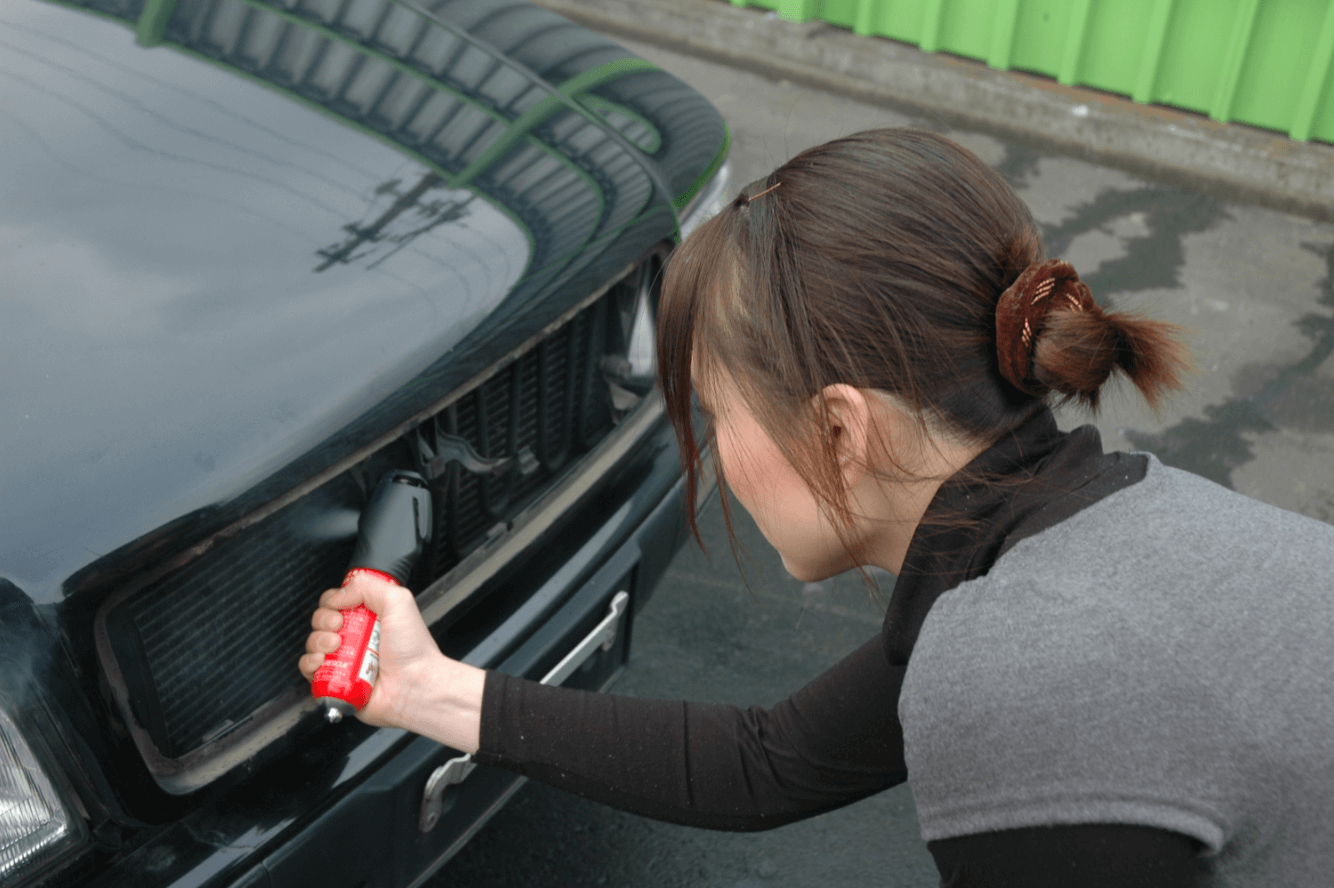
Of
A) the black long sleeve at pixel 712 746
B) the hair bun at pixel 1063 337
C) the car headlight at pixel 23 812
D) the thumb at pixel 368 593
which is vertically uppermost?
the hair bun at pixel 1063 337

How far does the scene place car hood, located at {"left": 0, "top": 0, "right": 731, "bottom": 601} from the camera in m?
1.24

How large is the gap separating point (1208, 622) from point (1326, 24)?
4067mm

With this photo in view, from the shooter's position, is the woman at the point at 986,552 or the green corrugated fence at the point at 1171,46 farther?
the green corrugated fence at the point at 1171,46

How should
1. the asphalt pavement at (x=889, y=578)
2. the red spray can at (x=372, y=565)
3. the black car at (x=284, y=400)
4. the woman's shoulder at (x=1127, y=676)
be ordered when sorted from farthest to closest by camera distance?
the asphalt pavement at (x=889, y=578) → the red spray can at (x=372, y=565) → the black car at (x=284, y=400) → the woman's shoulder at (x=1127, y=676)

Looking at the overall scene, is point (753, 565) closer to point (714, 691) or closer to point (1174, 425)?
point (714, 691)

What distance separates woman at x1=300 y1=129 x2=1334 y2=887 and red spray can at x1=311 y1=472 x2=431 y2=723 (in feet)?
0.09

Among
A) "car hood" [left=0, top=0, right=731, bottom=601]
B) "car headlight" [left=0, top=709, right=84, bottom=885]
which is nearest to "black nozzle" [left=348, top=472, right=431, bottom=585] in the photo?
"car hood" [left=0, top=0, right=731, bottom=601]

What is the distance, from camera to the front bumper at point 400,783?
1339mm

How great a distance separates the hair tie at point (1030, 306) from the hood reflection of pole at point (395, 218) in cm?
84

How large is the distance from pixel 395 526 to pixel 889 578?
162 cm

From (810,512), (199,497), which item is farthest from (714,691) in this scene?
(199,497)

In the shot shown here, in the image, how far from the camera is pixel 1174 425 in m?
3.32

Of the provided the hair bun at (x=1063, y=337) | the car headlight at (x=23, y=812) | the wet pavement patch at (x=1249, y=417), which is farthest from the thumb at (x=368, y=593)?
the wet pavement patch at (x=1249, y=417)

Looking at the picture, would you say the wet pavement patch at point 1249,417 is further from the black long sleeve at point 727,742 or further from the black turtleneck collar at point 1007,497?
the black turtleneck collar at point 1007,497
